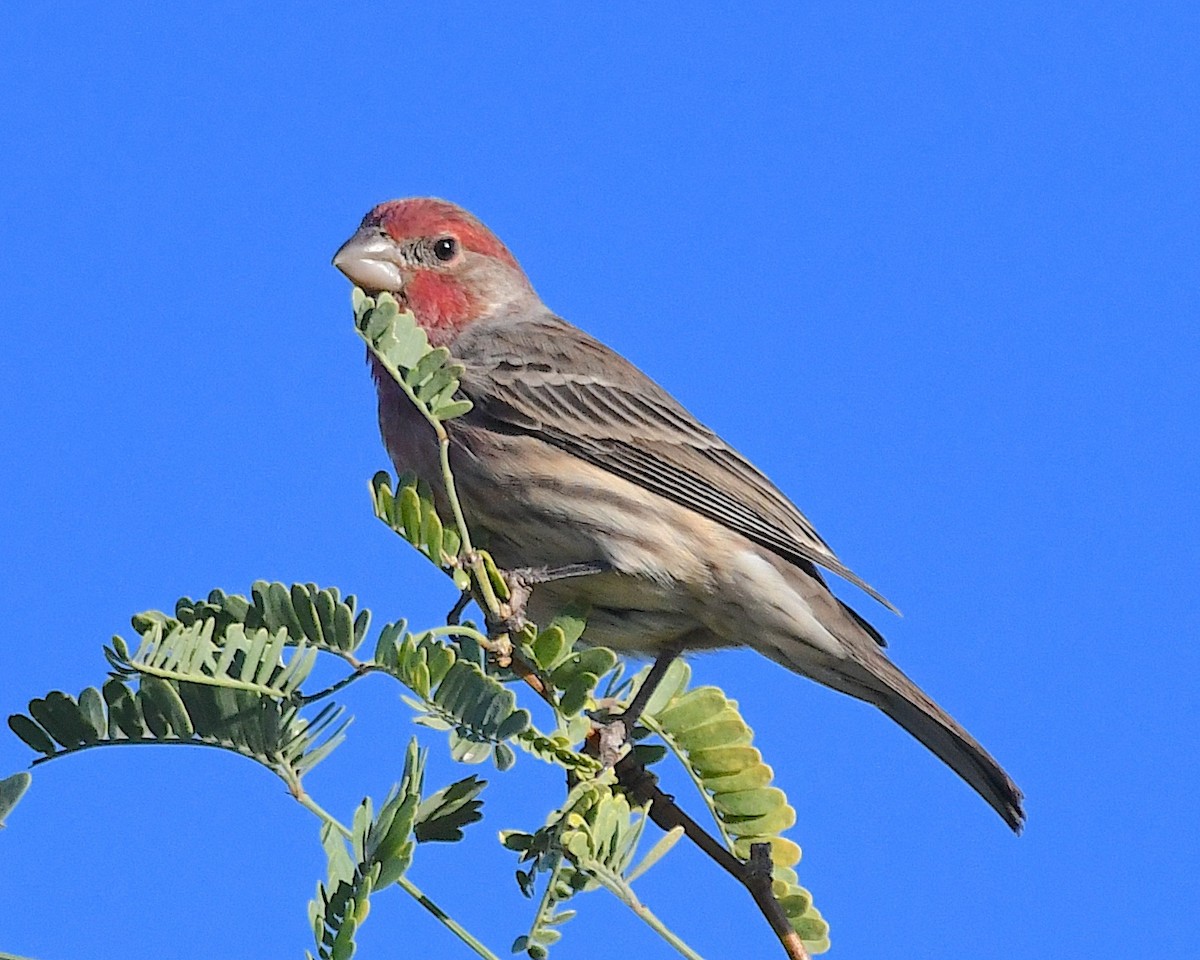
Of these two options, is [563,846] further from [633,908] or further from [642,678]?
[642,678]

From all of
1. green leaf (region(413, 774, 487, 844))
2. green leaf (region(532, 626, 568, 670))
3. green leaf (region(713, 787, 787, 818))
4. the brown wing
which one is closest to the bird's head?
the brown wing

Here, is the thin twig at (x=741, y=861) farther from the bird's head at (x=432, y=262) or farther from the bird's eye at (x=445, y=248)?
the bird's eye at (x=445, y=248)

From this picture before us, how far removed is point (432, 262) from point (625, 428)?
1.10 m

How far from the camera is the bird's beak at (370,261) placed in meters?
5.67

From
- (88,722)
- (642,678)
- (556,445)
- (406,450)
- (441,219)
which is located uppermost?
(441,219)

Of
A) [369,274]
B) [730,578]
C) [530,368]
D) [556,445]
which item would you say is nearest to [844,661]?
[730,578]

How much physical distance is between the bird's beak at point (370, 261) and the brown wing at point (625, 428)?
353 mm

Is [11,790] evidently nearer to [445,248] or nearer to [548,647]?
[548,647]

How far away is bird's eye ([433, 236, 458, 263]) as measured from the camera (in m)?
6.09

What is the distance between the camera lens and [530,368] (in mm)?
5586

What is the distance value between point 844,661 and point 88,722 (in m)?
2.98

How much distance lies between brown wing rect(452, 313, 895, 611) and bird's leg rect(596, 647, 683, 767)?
1418 millimetres

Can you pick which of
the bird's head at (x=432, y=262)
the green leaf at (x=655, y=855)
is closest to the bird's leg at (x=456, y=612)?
the green leaf at (x=655, y=855)

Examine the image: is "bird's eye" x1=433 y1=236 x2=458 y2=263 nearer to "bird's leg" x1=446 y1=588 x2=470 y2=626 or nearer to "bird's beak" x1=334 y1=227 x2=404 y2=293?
"bird's beak" x1=334 y1=227 x2=404 y2=293
